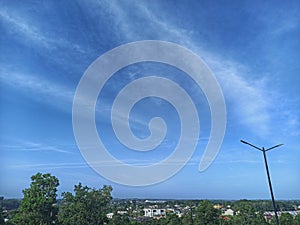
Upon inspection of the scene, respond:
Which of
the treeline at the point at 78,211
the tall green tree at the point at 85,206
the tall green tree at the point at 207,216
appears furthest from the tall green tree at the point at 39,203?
the tall green tree at the point at 207,216

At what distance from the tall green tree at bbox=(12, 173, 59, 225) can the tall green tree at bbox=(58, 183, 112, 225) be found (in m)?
2.75

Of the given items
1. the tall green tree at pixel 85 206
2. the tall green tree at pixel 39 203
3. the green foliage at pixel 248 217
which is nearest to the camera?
the tall green tree at pixel 39 203

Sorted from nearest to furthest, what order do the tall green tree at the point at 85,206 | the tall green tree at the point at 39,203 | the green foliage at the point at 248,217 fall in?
the tall green tree at the point at 39,203 < the tall green tree at the point at 85,206 < the green foliage at the point at 248,217

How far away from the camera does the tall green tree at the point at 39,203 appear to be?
1798cm

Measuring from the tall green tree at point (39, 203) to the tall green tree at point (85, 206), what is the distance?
2754 millimetres

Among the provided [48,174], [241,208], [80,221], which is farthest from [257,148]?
[241,208]

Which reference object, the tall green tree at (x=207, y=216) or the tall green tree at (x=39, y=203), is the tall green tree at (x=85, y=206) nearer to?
the tall green tree at (x=39, y=203)

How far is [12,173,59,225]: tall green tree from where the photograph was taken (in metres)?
18.0

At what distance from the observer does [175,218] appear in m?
30.0

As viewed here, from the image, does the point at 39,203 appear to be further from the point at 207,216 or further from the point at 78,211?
the point at 207,216

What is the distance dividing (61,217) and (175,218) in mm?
12928

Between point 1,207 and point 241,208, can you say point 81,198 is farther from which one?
point 241,208

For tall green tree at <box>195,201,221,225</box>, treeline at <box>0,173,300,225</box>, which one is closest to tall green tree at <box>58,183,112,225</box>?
treeline at <box>0,173,300,225</box>

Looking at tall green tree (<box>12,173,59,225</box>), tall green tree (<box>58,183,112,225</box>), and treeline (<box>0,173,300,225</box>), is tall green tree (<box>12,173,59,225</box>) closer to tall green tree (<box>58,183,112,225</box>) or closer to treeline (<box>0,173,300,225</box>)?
treeline (<box>0,173,300,225</box>)
